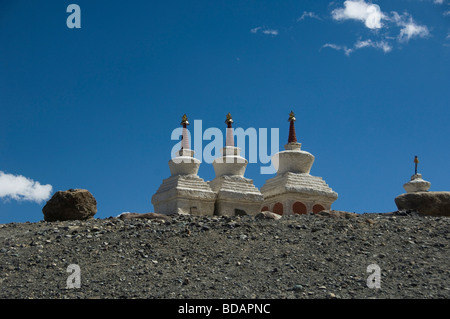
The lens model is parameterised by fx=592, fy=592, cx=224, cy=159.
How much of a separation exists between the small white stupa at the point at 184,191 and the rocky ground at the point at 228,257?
4932 mm

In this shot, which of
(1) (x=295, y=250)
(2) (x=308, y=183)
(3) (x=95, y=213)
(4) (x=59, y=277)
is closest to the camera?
(4) (x=59, y=277)

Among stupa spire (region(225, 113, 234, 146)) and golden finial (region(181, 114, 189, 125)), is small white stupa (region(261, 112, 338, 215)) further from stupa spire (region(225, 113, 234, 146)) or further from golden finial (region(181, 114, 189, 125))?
golden finial (region(181, 114, 189, 125))

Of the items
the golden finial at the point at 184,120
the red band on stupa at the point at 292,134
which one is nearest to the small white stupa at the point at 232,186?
the golden finial at the point at 184,120

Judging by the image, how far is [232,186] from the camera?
83.7ft

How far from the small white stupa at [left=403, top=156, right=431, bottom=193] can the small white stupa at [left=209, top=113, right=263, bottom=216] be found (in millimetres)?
11716

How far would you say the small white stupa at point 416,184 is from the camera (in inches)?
1303

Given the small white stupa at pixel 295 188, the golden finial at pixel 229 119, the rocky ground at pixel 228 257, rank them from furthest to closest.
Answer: the golden finial at pixel 229 119 → the small white stupa at pixel 295 188 → the rocky ground at pixel 228 257

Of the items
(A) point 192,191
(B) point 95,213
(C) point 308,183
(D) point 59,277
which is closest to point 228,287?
(D) point 59,277

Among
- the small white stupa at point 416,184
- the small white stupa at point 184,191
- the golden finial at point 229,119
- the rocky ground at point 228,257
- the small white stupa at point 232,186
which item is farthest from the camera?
the small white stupa at point 416,184

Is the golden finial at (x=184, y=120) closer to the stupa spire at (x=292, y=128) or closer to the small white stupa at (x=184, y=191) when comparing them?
the small white stupa at (x=184, y=191)

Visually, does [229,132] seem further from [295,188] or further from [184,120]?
[295,188]
